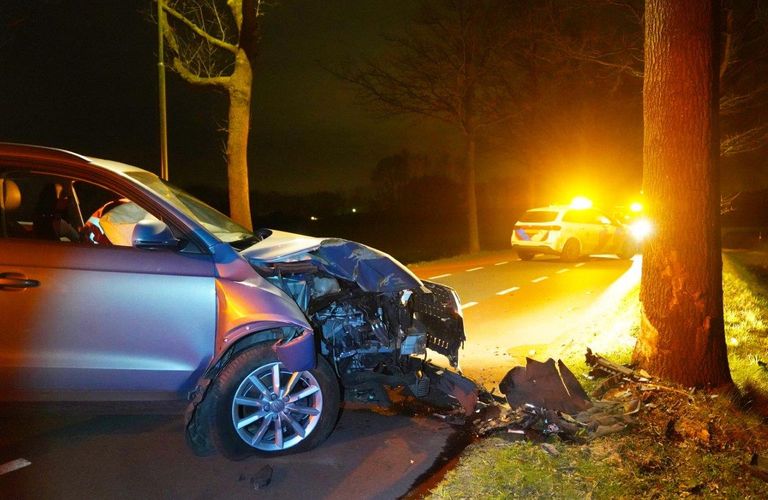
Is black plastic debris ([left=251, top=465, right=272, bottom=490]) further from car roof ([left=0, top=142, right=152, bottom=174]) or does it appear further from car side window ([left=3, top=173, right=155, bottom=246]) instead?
car roof ([left=0, top=142, right=152, bottom=174])

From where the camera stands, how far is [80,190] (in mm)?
5086

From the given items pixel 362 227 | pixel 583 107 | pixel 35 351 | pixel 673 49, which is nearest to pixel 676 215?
pixel 673 49

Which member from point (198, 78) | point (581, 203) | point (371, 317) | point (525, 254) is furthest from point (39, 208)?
point (581, 203)

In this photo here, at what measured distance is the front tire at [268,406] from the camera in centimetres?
383

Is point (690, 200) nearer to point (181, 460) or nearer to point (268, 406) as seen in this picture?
point (268, 406)

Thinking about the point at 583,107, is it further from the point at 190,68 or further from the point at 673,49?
the point at 673,49

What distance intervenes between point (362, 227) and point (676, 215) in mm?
49428

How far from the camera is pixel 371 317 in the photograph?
460 centimetres

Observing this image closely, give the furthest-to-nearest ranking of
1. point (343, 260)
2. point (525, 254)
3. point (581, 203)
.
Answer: point (581, 203), point (525, 254), point (343, 260)

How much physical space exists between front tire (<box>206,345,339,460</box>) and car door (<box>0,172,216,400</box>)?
26 centimetres

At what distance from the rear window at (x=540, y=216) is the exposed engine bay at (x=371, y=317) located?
500 inches

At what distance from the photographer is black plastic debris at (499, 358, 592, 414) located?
15.8 ft

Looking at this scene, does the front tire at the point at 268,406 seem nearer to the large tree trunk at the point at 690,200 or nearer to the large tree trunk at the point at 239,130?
the large tree trunk at the point at 690,200

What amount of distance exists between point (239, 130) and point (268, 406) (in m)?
9.21
